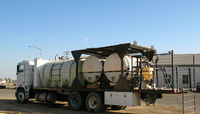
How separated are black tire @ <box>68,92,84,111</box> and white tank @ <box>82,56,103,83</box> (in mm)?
1225

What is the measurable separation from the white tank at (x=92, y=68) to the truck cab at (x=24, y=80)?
659 cm

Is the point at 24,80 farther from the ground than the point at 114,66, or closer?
closer

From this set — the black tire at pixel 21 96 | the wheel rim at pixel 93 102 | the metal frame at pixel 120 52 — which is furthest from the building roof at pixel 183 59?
the wheel rim at pixel 93 102

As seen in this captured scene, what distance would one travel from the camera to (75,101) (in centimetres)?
1415

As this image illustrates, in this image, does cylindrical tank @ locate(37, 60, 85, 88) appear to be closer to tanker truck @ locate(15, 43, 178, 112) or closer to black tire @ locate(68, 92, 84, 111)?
tanker truck @ locate(15, 43, 178, 112)

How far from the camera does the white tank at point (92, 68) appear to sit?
13.3 m

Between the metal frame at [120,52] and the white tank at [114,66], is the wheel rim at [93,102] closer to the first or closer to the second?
the metal frame at [120,52]

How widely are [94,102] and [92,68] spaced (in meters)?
2.08

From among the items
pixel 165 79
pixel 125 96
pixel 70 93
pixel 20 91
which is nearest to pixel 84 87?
pixel 70 93

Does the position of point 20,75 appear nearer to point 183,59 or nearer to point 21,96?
point 21,96

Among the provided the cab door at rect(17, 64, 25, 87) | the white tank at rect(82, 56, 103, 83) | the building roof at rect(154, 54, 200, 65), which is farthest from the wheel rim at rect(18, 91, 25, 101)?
the building roof at rect(154, 54, 200, 65)

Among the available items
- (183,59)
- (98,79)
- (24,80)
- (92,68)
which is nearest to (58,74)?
(92,68)

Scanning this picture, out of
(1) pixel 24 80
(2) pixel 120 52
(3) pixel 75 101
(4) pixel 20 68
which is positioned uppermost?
(2) pixel 120 52

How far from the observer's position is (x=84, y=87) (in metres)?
14.5
